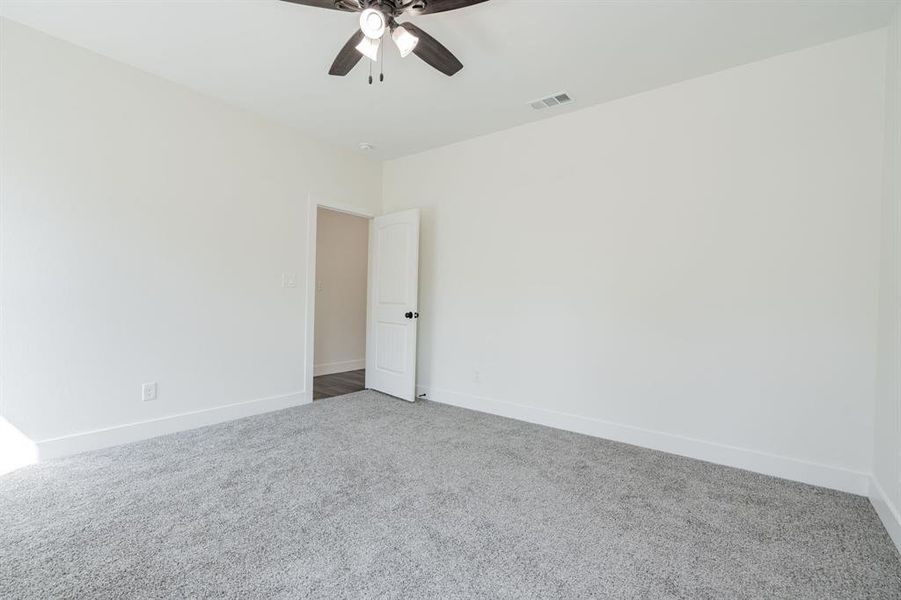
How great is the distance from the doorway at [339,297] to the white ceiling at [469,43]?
2465 mm

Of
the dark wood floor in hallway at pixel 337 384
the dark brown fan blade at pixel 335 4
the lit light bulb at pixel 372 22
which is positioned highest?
the dark brown fan blade at pixel 335 4

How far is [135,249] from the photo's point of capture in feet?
9.76

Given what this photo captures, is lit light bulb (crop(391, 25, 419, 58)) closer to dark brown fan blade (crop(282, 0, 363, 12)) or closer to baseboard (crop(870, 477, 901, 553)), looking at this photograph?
dark brown fan blade (crop(282, 0, 363, 12))

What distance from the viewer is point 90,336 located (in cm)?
277

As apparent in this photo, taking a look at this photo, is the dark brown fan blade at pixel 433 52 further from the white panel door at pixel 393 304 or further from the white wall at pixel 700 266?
the white panel door at pixel 393 304

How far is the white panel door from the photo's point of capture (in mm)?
4277

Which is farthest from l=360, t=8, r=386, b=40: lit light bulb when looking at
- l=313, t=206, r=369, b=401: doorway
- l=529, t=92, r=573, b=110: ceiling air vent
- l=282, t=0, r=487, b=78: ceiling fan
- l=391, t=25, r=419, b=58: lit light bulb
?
l=313, t=206, r=369, b=401: doorway

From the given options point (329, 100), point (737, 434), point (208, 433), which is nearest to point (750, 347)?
point (737, 434)

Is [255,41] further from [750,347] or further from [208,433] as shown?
[750,347]

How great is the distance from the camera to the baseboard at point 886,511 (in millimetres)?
1868

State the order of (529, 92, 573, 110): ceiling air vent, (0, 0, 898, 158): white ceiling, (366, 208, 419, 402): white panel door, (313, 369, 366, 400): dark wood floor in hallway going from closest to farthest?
1. (0, 0, 898, 158): white ceiling
2. (529, 92, 573, 110): ceiling air vent
3. (366, 208, 419, 402): white panel door
4. (313, 369, 366, 400): dark wood floor in hallway

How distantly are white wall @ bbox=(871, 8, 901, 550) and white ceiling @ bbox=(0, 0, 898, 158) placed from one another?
463mm

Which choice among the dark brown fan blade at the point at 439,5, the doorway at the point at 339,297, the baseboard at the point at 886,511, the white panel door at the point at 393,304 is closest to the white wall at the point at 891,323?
the baseboard at the point at 886,511

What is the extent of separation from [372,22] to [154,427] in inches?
125
